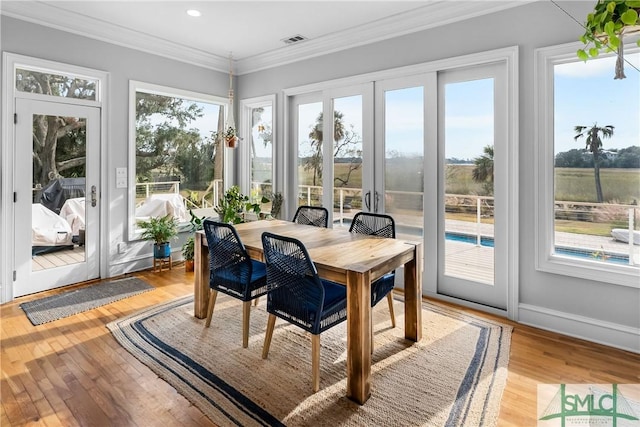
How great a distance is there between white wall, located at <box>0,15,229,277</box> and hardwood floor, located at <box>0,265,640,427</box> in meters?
1.34

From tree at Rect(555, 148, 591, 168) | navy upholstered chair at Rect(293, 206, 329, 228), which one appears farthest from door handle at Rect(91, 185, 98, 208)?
tree at Rect(555, 148, 591, 168)

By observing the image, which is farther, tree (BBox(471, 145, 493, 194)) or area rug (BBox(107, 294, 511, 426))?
tree (BBox(471, 145, 493, 194))

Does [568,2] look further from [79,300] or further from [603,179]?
[79,300]

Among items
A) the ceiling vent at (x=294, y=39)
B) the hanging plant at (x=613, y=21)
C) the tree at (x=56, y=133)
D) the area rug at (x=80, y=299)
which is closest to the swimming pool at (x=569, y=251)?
the hanging plant at (x=613, y=21)

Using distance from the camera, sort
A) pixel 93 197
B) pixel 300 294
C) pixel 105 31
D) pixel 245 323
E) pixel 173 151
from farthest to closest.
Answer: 1. pixel 173 151
2. pixel 93 197
3. pixel 105 31
4. pixel 245 323
5. pixel 300 294

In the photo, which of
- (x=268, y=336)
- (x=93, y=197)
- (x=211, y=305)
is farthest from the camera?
(x=93, y=197)

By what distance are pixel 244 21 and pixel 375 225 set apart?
254 cm

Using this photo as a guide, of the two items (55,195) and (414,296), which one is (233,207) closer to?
(55,195)

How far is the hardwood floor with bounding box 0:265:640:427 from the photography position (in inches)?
76.6

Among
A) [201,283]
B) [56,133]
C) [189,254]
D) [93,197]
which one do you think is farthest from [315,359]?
[56,133]

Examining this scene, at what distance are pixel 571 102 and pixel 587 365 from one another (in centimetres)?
196

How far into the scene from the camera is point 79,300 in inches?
141

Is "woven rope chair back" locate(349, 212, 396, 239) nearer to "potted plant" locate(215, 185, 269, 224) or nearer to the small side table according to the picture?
"potted plant" locate(215, 185, 269, 224)

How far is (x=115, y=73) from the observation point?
4.18 metres
